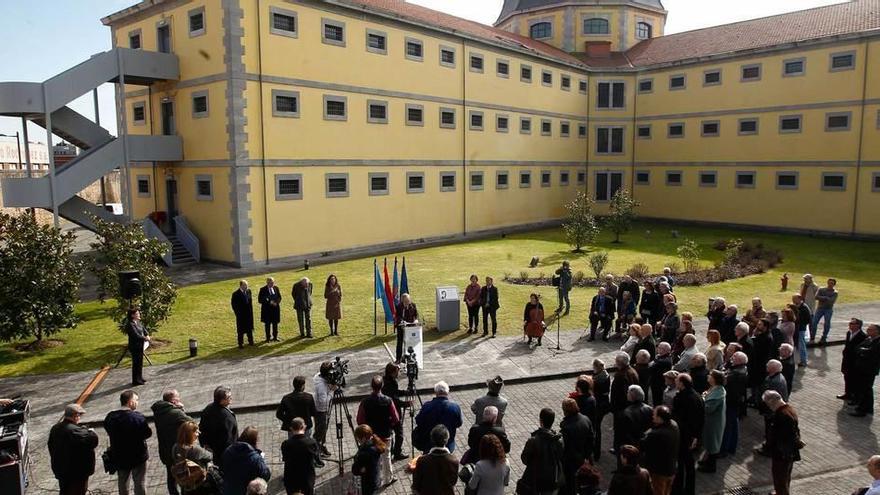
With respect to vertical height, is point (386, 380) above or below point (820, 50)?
below

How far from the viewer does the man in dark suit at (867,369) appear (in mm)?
10742

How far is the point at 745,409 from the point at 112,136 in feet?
91.2

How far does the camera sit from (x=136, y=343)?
12430 mm

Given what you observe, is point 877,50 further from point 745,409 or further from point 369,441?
point 369,441

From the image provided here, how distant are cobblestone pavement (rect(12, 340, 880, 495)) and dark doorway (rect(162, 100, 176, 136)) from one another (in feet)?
65.6

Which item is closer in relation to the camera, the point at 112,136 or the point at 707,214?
the point at 112,136

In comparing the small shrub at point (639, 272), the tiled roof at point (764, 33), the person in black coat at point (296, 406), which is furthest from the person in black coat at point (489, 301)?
the tiled roof at point (764, 33)

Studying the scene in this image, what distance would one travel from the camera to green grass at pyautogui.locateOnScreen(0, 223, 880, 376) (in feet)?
49.4

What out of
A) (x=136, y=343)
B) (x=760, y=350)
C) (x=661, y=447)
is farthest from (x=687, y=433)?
(x=136, y=343)

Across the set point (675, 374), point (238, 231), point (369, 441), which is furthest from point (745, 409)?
point (238, 231)

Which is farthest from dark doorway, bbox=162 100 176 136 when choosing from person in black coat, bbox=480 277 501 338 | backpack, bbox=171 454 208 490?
backpack, bbox=171 454 208 490

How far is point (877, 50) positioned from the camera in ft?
108

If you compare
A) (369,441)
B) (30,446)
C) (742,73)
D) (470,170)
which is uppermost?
(742,73)

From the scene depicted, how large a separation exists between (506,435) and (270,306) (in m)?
9.35
